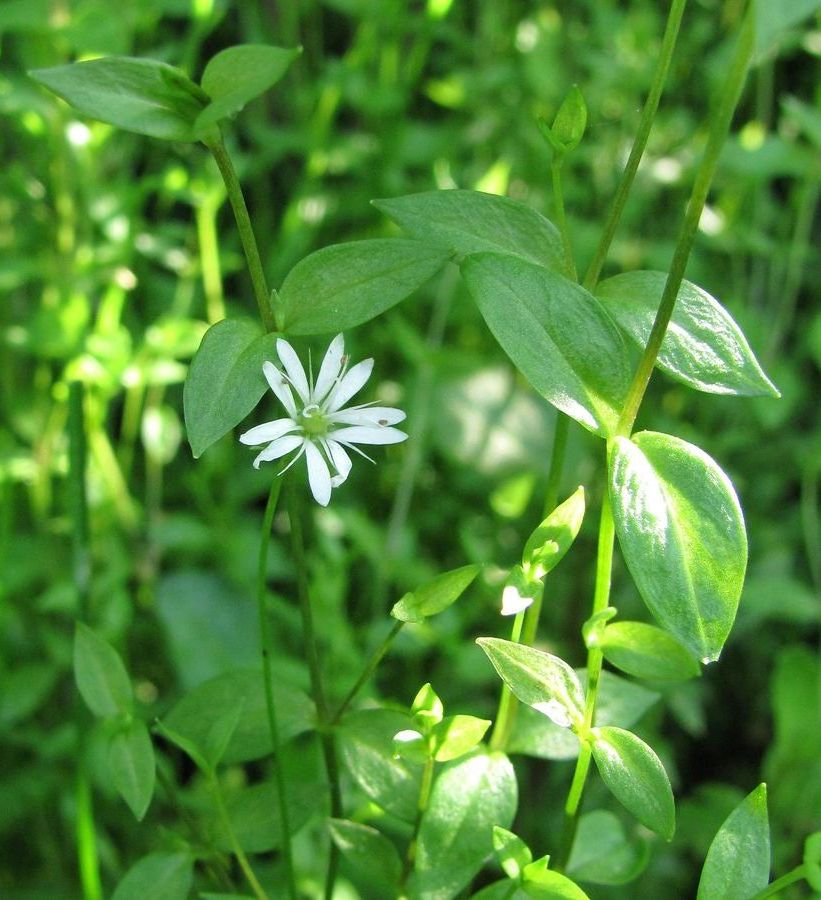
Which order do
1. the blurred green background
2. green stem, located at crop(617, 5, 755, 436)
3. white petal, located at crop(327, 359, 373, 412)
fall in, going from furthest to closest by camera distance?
1. the blurred green background
2. white petal, located at crop(327, 359, 373, 412)
3. green stem, located at crop(617, 5, 755, 436)

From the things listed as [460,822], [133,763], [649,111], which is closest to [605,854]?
[460,822]

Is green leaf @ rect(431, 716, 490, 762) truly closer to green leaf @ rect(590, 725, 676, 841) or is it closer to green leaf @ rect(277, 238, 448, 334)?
green leaf @ rect(590, 725, 676, 841)

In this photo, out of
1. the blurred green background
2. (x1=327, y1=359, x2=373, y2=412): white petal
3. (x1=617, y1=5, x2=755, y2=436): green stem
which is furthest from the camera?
the blurred green background

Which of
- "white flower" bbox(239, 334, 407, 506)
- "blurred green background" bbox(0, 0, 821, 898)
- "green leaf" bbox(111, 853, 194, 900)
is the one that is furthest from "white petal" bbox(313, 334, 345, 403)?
"blurred green background" bbox(0, 0, 821, 898)

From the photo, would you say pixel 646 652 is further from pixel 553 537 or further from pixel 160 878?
pixel 160 878

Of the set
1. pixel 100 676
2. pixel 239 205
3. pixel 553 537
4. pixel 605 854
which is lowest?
pixel 605 854

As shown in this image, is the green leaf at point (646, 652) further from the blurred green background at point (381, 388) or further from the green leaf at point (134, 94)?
the blurred green background at point (381, 388)
